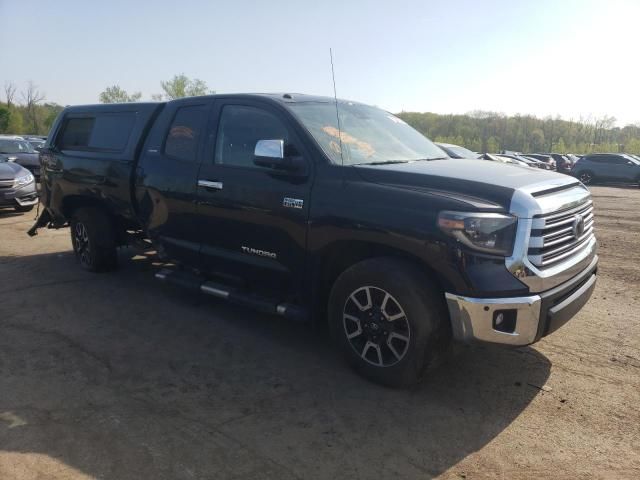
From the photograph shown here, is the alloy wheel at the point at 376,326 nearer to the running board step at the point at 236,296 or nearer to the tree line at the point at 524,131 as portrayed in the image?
the running board step at the point at 236,296

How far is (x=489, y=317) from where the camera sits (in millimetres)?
2979

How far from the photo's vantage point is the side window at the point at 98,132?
18.1 ft

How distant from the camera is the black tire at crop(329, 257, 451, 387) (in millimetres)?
Answer: 3186

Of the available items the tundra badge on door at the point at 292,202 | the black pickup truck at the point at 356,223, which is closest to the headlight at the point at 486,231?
the black pickup truck at the point at 356,223

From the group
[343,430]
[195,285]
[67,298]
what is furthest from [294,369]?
[67,298]

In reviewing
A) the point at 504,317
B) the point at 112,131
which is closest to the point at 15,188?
the point at 112,131

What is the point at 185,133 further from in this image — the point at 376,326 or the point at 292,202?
the point at 376,326

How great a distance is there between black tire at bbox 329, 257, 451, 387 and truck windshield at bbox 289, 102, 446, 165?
0.93 metres

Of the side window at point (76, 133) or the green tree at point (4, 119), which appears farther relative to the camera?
the green tree at point (4, 119)

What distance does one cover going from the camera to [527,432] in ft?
9.82

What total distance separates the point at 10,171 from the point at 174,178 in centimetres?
801

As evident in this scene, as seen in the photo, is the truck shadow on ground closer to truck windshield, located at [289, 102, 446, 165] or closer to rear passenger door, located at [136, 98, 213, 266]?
rear passenger door, located at [136, 98, 213, 266]

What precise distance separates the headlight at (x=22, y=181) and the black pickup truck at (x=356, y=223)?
6541 mm

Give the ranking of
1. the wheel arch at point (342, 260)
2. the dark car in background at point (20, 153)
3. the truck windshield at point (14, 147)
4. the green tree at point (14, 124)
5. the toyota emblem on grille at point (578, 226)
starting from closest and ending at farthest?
the wheel arch at point (342, 260) → the toyota emblem on grille at point (578, 226) → the dark car in background at point (20, 153) → the truck windshield at point (14, 147) → the green tree at point (14, 124)
